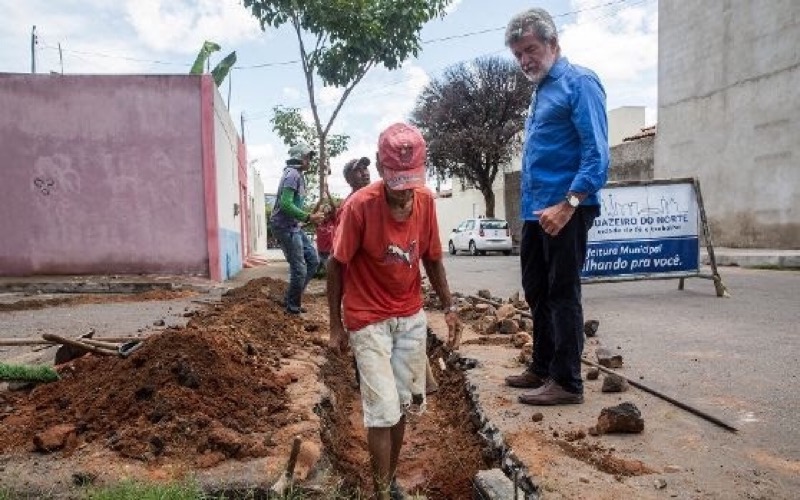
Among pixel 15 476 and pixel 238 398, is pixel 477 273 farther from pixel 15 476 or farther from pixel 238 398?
pixel 15 476

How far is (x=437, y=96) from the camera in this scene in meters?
29.5

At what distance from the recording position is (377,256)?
110 inches

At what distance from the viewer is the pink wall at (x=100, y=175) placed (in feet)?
36.2

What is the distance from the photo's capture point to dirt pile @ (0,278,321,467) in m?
3.00

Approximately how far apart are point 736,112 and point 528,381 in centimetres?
1498

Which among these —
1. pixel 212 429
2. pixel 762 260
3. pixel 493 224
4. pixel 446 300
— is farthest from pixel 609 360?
pixel 493 224

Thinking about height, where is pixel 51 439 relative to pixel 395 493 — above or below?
above

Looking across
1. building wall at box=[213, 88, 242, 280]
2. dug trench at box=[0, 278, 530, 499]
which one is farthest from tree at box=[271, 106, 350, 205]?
dug trench at box=[0, 278, 530, 499]

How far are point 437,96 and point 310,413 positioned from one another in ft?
88.8

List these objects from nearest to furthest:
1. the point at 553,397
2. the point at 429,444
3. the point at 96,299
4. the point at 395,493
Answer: the point at 395,493 → the point at 553,397 → the point at 429,444 → the point at 96,299

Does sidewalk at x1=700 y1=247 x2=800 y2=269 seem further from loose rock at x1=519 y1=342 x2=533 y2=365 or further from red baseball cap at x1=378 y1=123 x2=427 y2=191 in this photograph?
red baseball cap at x1=378 y1=123 x2=427 y2=191

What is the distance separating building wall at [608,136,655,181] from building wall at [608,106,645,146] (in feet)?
33.6

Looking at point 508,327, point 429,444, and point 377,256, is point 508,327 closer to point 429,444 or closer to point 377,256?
point 429,444

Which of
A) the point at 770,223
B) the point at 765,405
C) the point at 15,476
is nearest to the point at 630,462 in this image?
the point at 765,405
